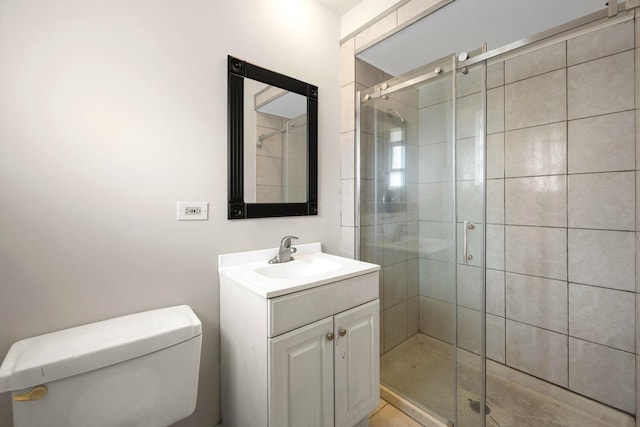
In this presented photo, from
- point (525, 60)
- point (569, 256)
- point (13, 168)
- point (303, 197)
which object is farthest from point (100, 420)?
point (525, 60)

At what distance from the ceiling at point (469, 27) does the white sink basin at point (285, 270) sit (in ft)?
4.48

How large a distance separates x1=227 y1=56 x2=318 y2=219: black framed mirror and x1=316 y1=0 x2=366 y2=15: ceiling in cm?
58

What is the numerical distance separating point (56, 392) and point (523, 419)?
2.13 m

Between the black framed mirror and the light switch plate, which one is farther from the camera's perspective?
the black framed mirror

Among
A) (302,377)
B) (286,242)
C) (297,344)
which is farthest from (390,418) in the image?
(286,242)

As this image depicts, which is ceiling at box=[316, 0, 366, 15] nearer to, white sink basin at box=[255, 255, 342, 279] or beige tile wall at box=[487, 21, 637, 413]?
beige tile wall at box=[487, 21, 637, 413]

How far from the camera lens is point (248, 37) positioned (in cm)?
A: 143

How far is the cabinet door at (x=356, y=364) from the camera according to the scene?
120 cm

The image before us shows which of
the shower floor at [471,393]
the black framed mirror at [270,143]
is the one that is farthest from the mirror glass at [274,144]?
the shower floor at [471,393]

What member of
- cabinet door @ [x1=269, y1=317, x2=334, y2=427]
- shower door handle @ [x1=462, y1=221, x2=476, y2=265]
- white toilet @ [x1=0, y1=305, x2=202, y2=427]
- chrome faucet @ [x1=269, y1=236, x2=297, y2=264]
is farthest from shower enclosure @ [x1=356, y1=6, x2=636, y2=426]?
white toilet @ [x1=0, y1=305, x2=202, y2=427]

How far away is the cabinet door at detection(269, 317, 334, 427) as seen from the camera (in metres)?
1.00

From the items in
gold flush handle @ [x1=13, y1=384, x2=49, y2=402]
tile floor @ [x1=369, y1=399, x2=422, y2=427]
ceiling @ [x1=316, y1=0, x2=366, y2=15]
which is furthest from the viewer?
ceiling @ [x1=316, y1=0, x2=366, y2=15]

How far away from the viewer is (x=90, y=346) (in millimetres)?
855

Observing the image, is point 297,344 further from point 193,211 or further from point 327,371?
point 193,211
